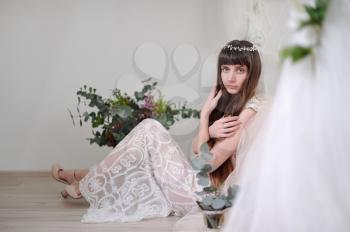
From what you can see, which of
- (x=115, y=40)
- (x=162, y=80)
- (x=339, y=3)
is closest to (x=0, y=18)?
(x=115, y=40)

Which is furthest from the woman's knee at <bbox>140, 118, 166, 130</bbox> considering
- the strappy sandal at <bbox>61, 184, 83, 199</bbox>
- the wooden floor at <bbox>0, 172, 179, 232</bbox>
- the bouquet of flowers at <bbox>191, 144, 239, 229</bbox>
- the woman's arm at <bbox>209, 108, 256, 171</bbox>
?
the bouquet of flowers at <bbox>191, 144, 239, 229</bbox>

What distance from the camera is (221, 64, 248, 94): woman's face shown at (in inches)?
121

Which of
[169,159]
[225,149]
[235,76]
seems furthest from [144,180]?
[235,76]

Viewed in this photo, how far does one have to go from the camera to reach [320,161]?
1517 millimetres

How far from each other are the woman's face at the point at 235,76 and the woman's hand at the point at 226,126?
0.47 ft

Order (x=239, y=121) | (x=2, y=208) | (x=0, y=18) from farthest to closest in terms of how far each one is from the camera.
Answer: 1. (x=0, y=18)
2. (x=2, y=208)
3. (x=239, y=121)

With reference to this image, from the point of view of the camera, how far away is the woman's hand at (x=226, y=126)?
309 centimetres

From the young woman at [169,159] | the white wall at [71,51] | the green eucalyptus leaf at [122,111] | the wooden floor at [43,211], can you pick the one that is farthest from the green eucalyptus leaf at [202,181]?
the white wall at [71,51]

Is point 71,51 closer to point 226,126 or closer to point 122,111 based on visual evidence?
point 122,111

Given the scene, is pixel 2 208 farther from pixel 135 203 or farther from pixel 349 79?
pixel 349 79

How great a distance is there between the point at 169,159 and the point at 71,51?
67.4 inches

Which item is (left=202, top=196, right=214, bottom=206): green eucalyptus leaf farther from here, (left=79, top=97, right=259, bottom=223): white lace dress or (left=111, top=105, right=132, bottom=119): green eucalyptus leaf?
(left=111, top=105, right=132, bottom=119): green eucalyptus leaf

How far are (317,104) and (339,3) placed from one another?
260 millimetres

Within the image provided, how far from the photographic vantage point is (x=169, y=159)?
10.6 feet
